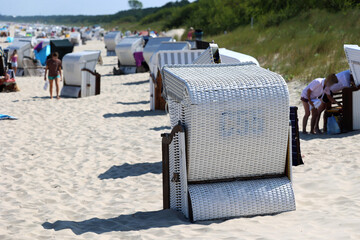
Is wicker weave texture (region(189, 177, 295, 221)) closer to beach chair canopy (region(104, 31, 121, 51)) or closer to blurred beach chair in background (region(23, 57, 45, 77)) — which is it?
blurred beach chair in background (region(23, 57, 45, 77))

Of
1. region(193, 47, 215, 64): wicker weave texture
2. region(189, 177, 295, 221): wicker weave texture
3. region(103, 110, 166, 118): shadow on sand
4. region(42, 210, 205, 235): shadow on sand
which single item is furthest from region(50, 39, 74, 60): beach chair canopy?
region(189, 177, 295, 221): wicker weave texture

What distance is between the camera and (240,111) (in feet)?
14.9

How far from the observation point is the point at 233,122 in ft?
14.9

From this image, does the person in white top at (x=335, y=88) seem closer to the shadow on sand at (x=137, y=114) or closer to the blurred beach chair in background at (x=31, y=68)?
the shadow on sand at (x=137, y=114)

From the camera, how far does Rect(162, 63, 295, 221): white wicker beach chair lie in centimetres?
451

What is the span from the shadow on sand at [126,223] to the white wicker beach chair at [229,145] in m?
0.14

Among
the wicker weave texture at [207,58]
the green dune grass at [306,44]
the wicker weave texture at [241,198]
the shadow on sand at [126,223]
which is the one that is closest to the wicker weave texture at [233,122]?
the wicker weave texture at [241,198]

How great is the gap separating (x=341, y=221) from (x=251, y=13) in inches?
1227

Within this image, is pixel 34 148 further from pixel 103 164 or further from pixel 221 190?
pixel 221 190

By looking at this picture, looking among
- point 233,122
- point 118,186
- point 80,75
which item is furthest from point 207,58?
point 80,75

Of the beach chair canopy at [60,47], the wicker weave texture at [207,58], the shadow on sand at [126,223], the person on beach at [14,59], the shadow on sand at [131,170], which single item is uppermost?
the wicker weave texture at [207,58]

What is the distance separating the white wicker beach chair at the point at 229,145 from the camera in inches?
178

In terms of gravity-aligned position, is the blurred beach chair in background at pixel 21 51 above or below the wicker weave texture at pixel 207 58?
below

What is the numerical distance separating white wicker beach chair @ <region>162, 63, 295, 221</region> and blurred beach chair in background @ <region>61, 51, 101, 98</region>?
33.6 ft
